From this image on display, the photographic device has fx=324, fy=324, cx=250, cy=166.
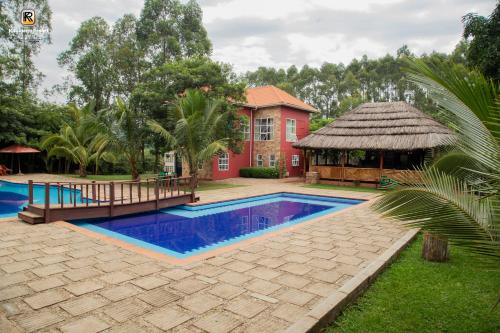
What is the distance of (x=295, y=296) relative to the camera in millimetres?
3787

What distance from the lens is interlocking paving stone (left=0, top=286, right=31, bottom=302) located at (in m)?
3.64

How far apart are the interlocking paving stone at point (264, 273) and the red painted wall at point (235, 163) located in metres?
14.5

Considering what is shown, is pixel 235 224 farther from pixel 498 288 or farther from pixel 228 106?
pixel 228 106

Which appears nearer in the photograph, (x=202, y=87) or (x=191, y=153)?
(x=191, y=153)

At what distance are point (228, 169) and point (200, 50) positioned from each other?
12033mm

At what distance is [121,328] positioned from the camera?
3.03m

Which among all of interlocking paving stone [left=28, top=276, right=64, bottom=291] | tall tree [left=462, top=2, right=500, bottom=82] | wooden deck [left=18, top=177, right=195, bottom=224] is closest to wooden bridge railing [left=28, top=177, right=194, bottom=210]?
wooden deck [left=18, top=177, right=195, bottom=224]

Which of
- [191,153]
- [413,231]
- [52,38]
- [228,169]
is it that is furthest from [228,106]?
[52,38]

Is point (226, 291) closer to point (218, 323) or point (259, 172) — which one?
point (218, 323)

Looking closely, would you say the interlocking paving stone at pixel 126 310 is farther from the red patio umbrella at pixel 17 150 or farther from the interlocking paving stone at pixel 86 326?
the red patio umbrella at pixel 17 150

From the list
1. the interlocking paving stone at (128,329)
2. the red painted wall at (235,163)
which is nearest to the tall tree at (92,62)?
the red painted wall at (235,163)

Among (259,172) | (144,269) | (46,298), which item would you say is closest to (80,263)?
(144,269)

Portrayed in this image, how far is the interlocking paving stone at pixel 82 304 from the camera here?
3.35 meters

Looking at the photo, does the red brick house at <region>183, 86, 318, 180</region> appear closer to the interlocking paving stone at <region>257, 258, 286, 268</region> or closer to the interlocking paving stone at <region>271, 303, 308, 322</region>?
the interlocking paving stone at <region>257, 258, 286, 268</region>
